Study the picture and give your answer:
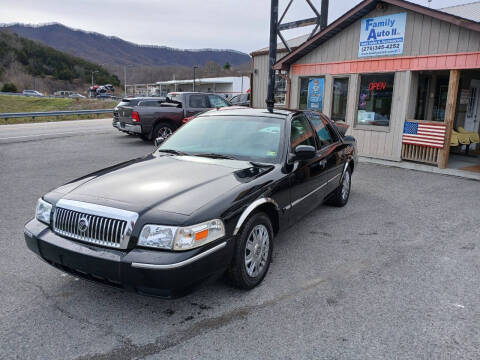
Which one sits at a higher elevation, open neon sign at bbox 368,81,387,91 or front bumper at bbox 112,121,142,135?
open neon sign at bbox 368,81,387,91

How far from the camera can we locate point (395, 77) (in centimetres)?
1014

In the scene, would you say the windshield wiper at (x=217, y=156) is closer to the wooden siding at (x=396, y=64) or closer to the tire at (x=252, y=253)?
the tire at (x=252, y=253)

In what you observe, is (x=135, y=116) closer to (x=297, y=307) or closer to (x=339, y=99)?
(x=339, y=99)

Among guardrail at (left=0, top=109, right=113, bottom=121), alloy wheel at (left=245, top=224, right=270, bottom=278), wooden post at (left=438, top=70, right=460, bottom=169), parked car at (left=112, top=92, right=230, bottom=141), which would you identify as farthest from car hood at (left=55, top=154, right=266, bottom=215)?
guardrail at (left=0, top=109, right=113, bottom=121)

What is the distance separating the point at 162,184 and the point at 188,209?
0.55m

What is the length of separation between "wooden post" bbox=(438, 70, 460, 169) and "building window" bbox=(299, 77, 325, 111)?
3877mm

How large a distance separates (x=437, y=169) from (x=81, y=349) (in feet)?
30.4

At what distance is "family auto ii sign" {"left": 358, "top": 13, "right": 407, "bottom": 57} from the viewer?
9.97 metres

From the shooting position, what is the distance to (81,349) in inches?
103

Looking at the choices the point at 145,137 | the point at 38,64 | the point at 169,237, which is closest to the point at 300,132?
the point at 169,237

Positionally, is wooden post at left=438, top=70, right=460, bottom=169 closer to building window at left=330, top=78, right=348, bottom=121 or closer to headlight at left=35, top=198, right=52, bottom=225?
building window at left=330, top=78, right=348, bottom=121

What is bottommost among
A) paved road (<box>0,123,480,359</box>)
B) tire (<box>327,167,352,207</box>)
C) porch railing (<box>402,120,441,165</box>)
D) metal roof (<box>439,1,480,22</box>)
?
paved road (<box>0,123,480,359</box>)

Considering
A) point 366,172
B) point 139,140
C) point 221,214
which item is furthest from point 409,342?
point 139,140

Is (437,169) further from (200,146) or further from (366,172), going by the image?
(200,146)
